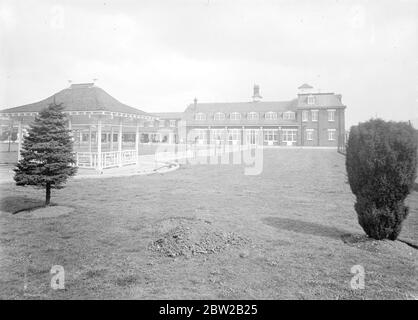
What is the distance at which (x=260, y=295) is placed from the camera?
4.35 m

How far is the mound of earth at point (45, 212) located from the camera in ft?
27.4

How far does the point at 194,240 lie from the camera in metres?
6.17

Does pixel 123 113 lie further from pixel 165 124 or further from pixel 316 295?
pixel 165 124

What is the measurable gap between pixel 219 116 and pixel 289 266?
192ft

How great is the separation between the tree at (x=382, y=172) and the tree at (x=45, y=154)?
7202mm

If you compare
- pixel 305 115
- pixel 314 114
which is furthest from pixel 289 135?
pixel 314 114

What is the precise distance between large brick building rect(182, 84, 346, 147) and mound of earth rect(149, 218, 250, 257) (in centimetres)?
4862

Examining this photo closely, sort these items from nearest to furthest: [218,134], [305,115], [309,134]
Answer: [309,134], [305,115], [218,134]

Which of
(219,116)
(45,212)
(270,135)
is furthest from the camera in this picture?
(219,116)

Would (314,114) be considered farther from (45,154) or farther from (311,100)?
(45,154)

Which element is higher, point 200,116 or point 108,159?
point 200,116

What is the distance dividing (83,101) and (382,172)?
15703 mm

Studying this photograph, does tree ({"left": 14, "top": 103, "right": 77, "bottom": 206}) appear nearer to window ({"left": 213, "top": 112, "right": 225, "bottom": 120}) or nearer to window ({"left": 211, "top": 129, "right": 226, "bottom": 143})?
window ({"left": 211, "top": 129, "right": 226, "bottom": 143})

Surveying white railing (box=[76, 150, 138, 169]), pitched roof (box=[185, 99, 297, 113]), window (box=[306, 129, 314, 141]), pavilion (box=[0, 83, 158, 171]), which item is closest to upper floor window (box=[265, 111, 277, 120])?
pitched roof (box=[185, 99, 297, 113])
